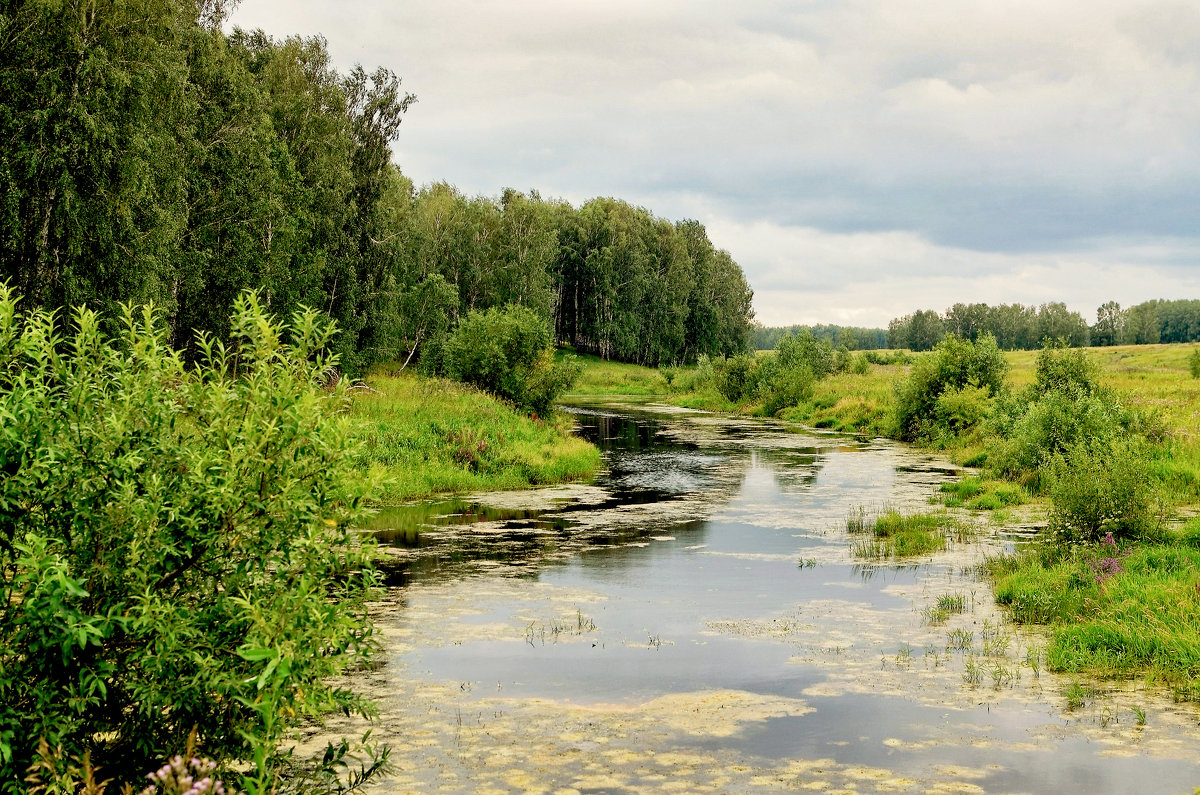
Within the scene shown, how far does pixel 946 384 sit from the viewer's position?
37719mm

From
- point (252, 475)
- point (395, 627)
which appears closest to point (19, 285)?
point (395, 627)

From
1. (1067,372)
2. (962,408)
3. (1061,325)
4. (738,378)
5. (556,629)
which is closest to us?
(556,629)

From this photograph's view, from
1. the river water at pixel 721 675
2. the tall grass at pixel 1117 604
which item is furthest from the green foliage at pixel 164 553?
the tall grass at pixel 1117 604

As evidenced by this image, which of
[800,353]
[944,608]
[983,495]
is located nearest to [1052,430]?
[983,495]

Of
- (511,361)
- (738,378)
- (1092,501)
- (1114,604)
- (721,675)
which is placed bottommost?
(721,675)

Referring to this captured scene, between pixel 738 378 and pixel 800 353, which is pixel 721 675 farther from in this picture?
pixel 738 378

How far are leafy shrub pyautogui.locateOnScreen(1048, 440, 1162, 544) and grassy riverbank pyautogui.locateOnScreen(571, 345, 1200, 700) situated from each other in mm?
21

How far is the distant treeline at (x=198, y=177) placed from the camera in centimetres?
2755

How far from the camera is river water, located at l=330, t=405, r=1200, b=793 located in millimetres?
7711

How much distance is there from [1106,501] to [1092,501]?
204 mm

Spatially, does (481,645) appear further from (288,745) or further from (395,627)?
(288,745)

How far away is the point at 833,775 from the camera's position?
7.64 m

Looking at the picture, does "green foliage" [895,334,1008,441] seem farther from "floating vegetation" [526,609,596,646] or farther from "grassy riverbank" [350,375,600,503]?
"floating vegetation" [526,609,596,646]

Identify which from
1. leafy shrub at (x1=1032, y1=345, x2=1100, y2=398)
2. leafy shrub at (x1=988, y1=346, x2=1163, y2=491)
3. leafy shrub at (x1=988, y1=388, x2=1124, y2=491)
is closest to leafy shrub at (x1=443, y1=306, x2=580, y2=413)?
leafy shrub at (x1=988, y1=346, x2=1163, y2=491)
